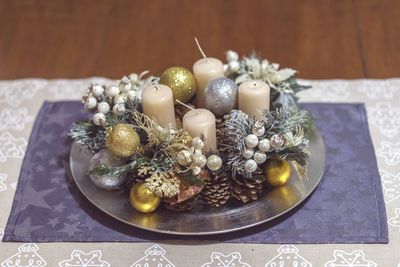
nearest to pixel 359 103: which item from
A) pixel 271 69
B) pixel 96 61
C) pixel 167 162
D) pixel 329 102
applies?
pixel 329 102

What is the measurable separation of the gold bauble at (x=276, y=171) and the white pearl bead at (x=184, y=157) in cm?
12

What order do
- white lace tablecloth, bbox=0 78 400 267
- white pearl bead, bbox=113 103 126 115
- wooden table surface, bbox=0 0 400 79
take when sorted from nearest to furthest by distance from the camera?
white lace tablecloth, bbox=0 78 400 267
white pearl bead, bbox=113 103 126 115
wooden table surface, bbox=0 0 400 79

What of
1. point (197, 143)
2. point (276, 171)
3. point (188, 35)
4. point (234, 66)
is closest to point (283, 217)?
point (276, 171)

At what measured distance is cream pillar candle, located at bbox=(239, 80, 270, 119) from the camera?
0.87 meters

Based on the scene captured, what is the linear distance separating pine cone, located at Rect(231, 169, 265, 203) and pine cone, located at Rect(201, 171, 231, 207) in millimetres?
10

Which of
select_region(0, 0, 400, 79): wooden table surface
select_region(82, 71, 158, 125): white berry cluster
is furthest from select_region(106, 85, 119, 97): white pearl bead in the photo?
select_region(0, 0, 400, 79): wooden table surface

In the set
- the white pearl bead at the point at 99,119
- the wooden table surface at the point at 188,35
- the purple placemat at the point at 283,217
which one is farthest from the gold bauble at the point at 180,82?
the wooden table surface at the point at 188,35

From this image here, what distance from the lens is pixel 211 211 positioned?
0.84 meters

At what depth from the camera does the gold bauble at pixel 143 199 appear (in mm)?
826

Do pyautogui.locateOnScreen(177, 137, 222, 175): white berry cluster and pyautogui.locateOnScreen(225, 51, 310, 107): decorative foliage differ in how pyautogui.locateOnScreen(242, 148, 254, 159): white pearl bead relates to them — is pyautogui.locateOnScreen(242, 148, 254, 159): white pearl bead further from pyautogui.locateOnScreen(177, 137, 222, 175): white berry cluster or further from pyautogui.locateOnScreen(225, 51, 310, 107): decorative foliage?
pyautogui.locateOnScreen(225, 51, 310, 107): decorative foliage

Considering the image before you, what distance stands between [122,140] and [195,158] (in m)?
0.11

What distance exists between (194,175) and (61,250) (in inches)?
8.3

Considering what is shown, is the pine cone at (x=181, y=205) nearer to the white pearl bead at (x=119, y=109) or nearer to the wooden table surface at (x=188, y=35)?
the white pearl bead at (x=119, y=109)

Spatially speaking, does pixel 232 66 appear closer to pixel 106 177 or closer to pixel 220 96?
pixel 220 96
